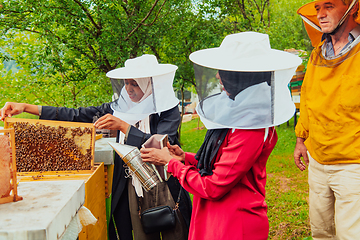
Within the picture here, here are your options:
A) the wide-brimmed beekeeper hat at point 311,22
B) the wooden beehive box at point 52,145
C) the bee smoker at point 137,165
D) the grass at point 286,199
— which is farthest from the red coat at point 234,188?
the grass at point 286,199

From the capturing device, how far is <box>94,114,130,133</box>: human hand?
2.19 meters

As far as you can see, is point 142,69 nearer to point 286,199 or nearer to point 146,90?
point 146,90

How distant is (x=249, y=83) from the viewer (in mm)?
1463

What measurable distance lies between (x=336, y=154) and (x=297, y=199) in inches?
108

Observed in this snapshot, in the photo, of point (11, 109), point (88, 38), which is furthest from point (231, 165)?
point (88, 38)

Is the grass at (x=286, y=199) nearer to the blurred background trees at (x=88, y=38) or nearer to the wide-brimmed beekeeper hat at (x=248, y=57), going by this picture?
the blurred background trees at (x=88, y=38)

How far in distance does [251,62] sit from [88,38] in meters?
4.19

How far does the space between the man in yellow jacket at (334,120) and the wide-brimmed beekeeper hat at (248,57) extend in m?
0.70

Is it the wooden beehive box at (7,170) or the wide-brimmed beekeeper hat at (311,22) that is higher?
the wide-brimmed beekeeper hat at (311,22)

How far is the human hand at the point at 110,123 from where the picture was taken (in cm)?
219

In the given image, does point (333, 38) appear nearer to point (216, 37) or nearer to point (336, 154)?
point (336, 154)

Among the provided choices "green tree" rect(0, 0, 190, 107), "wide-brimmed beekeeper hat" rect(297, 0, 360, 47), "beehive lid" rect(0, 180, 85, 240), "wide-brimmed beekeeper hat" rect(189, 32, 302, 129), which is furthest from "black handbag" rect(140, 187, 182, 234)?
"green tree" rect(0, 0, 190, 107)

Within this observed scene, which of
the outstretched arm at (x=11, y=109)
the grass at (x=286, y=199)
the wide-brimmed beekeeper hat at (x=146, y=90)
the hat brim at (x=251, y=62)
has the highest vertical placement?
the hat brim at (x=251, y=62)

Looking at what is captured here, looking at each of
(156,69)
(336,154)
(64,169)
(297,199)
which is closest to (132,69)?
(156,69)
